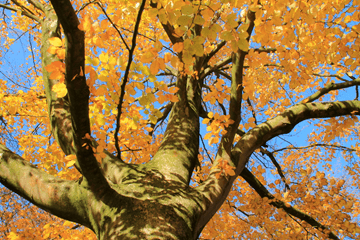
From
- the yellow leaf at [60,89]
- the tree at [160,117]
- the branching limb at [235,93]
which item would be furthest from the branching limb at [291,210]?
the yellow leaf at [60,89]

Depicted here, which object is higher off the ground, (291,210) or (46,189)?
(291,210)

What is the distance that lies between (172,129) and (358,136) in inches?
274

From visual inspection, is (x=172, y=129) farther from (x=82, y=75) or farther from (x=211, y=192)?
(x=82, y=75)

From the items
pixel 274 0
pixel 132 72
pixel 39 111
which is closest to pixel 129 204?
pixel 132 72

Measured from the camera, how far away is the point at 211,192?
2.07 meters

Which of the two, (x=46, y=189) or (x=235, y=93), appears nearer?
(x=46, y=189)

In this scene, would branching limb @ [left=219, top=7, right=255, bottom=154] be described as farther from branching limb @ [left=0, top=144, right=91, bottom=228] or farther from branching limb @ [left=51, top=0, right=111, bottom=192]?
branching limb @ [left=0, top=144, right=91, bottom=228]

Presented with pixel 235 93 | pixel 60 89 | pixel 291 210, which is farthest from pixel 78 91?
pixel 291 210

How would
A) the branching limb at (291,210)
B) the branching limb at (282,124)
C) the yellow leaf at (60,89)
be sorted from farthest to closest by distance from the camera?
the branching limb at (291,210) → the branching limb at (282,124) → the yellow leaf at (60,89)

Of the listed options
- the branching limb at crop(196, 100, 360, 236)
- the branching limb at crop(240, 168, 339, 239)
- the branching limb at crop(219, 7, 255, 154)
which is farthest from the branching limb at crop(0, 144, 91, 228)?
the branching limb at crop(240, 168, 339, 239)

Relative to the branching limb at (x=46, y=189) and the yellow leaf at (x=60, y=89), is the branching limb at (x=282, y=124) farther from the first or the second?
the yellow leaf at (x=60, y=89)

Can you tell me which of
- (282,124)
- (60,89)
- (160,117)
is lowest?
(60,89)

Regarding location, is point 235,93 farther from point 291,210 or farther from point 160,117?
point 291,210

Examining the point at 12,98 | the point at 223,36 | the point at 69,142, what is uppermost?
the point at 223,36
